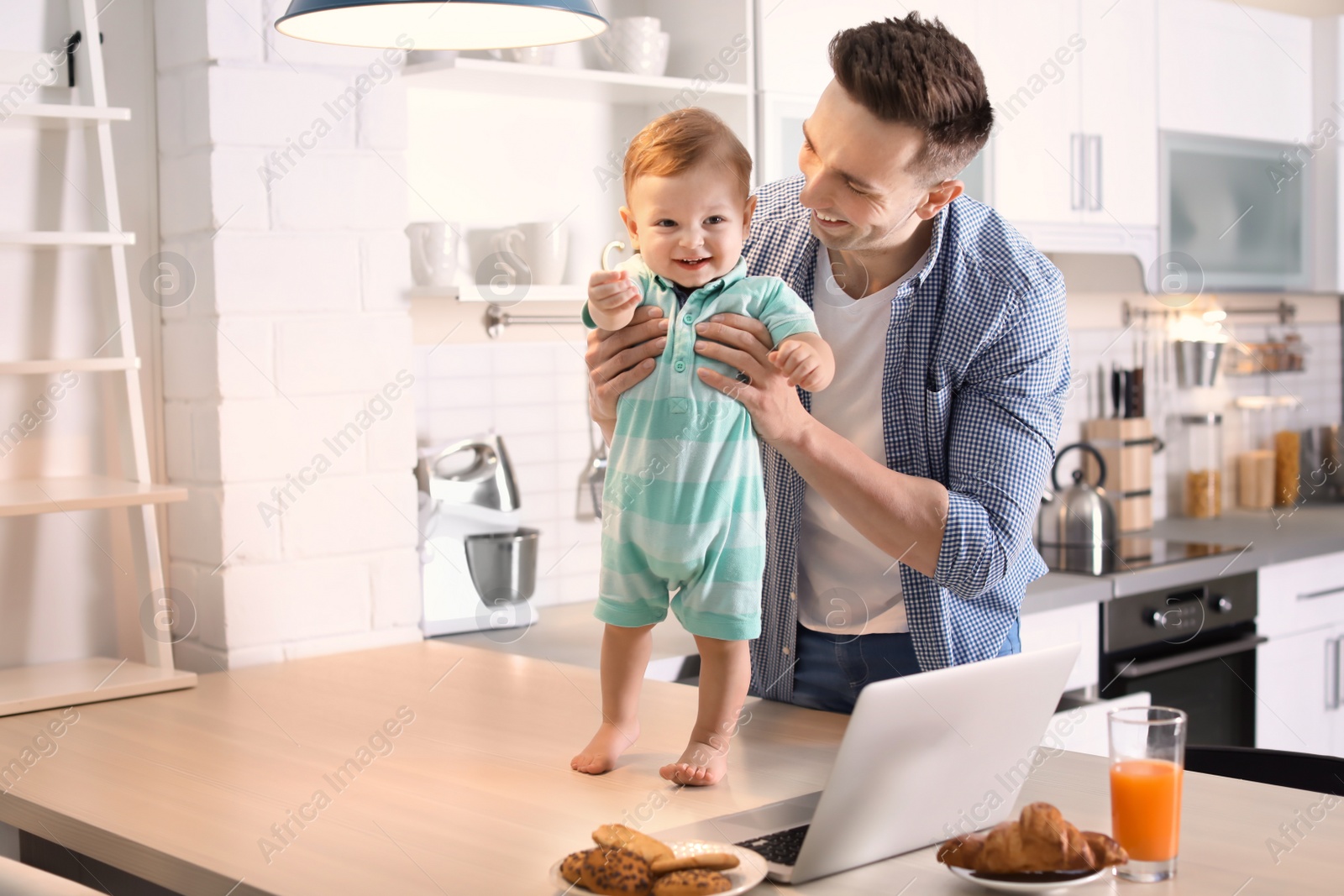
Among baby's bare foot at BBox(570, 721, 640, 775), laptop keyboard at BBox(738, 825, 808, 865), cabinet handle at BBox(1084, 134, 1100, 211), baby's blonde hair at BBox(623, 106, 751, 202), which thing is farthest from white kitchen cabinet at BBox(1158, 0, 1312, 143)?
laptop keyboard at BBox(738, 825, 808, 865)

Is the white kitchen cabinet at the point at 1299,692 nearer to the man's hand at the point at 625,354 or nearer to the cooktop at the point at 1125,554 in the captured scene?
the cooktop at the point at 1125,554

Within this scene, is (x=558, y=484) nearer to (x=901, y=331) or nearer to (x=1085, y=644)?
(x=1085, y=644)

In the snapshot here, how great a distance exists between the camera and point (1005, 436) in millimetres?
1381

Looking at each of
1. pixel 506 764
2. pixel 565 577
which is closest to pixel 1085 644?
pixel 565 577

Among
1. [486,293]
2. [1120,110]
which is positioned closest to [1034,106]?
[1120,110]

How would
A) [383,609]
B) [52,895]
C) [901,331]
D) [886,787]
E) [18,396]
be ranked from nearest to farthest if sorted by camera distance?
[52,895] → [886,787] → [901,331] → [18,396] → [383,609]

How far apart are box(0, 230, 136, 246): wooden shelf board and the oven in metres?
2.01

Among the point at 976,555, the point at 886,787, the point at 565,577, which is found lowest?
the point at 565,577

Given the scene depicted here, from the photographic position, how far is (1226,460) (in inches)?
156

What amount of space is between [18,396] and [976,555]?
50.3 inches

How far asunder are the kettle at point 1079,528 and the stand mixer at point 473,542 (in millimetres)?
1252

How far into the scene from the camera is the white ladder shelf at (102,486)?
1639mm

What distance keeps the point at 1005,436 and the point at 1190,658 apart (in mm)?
1763

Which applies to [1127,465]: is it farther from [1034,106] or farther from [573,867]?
[573,867]
